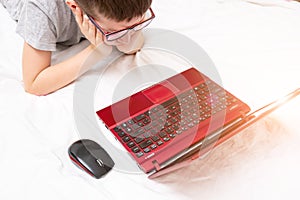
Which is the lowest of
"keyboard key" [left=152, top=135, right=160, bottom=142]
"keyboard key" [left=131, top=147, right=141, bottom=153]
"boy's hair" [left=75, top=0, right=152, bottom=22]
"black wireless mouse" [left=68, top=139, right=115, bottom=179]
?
"black wireless mouse" [left=68, top=139, right=115, bottom=179]

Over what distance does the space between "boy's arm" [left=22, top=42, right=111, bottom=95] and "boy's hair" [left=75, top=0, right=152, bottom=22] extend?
22 centimetres

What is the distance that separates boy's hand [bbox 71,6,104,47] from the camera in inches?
31.0

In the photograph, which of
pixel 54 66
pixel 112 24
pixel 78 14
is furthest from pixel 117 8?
Result: pixel 54 66

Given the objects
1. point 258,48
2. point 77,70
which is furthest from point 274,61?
point 77,70

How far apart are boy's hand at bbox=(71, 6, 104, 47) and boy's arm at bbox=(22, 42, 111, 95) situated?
0.03m

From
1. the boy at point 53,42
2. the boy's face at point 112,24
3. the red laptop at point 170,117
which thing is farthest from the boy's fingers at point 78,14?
the red laptop at point 170,117

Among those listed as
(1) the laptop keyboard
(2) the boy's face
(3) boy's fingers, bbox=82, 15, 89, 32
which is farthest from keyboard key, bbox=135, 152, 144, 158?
(3) boy's fingers, bbox=82, 15, 89, 32

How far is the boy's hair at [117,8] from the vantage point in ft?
1.97

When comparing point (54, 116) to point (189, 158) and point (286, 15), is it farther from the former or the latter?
point (286, 15)

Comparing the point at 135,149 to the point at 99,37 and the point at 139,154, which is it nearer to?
the point at 139,154

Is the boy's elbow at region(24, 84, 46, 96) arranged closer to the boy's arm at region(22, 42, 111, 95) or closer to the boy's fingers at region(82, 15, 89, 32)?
the boy's arm at region(22, 42, 111, 95)

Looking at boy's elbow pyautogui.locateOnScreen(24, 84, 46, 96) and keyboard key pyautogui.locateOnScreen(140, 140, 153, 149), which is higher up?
keyboard key pyautogui.locateOnScreen(140, 140, 153, 149)

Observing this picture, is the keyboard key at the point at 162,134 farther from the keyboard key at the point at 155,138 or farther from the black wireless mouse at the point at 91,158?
the black wireless mouse at the point at 91,158

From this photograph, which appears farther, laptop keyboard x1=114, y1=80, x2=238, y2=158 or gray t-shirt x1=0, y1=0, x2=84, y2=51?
gray t-shirt x1=0, y1=0, x2=84, y2=51
